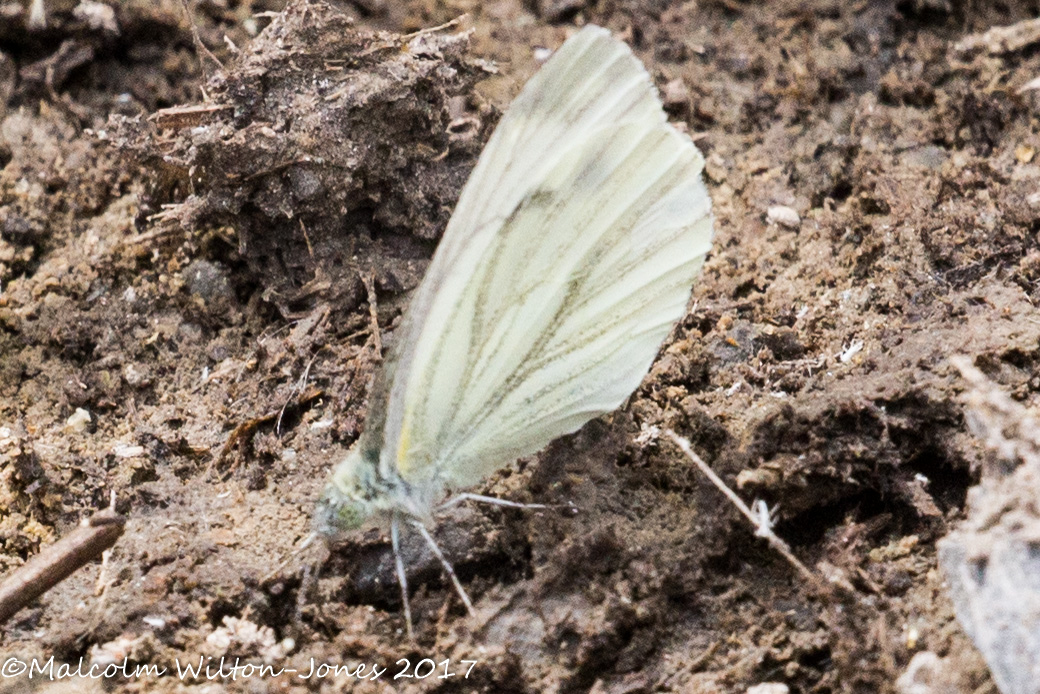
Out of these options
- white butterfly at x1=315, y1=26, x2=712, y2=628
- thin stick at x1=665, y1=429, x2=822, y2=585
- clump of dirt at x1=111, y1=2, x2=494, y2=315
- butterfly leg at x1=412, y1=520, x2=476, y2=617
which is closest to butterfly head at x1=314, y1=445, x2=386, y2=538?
white butterfly at x1=315, y1=26, x2=712, y2=628

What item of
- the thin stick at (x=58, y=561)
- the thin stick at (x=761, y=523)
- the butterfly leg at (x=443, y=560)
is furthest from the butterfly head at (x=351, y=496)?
the thin stick at (x=761, y=523)

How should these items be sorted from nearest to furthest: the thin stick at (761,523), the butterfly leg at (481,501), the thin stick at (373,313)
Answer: the thin stick at (761,523) < the butterfly leg at (481,501) < the thin stick at (373,313)

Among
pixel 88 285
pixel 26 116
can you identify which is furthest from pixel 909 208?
pixel 26 116

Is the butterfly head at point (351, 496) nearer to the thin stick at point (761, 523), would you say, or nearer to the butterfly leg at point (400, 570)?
the butterfly leg at point (400, 570)

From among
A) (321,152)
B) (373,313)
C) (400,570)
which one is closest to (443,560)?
(400,570)

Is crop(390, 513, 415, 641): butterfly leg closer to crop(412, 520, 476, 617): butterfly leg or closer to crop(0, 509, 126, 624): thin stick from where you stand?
crop(412, 520, 476, 617): butterfly leg

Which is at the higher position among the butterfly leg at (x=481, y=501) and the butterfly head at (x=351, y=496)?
the butterfly head at (x=351, y=496)

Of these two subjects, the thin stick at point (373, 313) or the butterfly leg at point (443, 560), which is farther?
the thin stick at point (373, 313)
